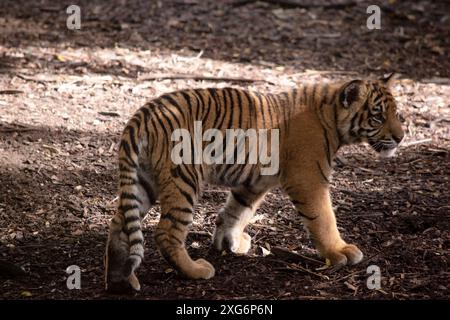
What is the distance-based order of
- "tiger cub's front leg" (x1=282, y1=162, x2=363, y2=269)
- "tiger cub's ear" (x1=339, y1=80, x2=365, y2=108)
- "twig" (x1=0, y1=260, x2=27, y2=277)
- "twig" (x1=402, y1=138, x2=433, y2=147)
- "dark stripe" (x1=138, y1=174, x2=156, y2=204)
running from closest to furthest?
"dark stripe" (x1=138, y1=174, x2=156, y2=204)
"twig" (x1=0, y1=260, x2=27, y2=277)
"tiger cub's front leg" (x1=282, y1=162, x2=363, y2=269)
"tiger cub's ear" (x1=339, y1=80, x2=365, y2=108)
"twig" (x1=402, y1=138, x2=433, y2=147)

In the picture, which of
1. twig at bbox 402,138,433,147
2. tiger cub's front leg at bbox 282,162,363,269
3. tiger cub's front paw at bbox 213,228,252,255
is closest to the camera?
tiger cub's front leg at bbox 282,162,363,269

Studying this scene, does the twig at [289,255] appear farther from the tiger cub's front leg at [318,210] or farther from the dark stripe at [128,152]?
the dark stripe at [128,152]

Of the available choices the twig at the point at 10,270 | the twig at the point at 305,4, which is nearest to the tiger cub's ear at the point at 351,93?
the twig at the point at 10,270

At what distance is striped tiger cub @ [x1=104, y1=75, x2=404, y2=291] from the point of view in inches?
200

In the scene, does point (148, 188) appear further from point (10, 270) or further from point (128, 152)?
point (10, 270)

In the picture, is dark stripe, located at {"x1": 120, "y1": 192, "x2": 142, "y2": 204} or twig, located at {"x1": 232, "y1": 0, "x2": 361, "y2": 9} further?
twig, located at {"x1": 232, "y1": 0, "x2": 361, "y2": 9}

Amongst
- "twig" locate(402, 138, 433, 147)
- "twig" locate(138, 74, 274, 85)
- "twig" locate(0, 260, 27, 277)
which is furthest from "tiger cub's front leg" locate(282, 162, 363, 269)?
"twig" locate(138, 74, 274, 85)

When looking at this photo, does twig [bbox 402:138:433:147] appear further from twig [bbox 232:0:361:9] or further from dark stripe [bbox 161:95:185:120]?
twig [bbox 232:0:361:9]

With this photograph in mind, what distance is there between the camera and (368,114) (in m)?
5.68

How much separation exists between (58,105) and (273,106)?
3.18m

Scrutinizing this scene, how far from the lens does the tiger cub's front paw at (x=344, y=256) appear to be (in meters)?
5.44

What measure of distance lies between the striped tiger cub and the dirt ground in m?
0.23

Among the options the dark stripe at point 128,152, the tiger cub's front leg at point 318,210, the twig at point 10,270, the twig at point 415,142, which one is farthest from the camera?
the twig at point 415,142

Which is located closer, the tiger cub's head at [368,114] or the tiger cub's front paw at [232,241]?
the tiger cub's head at [368,114]
